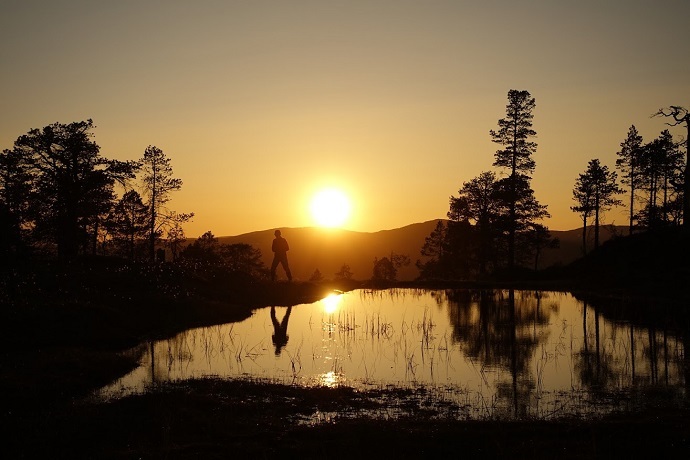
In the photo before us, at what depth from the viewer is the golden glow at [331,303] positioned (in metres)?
34.6

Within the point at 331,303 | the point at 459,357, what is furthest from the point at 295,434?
the point at 331,303

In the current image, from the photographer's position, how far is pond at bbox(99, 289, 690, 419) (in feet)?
48.1

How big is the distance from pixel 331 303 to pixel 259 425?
27.2 meters

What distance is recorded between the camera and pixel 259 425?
11.8m

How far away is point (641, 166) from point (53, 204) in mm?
65412

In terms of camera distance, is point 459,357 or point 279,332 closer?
point 459,357

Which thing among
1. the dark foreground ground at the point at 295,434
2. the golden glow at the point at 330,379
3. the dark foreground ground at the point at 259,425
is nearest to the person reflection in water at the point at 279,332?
the golden glow at the point at 330,379

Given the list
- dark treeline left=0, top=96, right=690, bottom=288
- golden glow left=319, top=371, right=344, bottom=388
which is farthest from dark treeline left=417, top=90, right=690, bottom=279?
golden glow left=319, top=371, right=344, bottom=388

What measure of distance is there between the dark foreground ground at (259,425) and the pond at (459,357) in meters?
1.10

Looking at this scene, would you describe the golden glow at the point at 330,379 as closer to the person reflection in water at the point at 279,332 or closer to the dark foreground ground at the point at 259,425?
the dark foreground ground at the point at 259,425

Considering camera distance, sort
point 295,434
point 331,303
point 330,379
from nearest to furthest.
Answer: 1. point 295,434
2. point 330,379
3. point 331,303

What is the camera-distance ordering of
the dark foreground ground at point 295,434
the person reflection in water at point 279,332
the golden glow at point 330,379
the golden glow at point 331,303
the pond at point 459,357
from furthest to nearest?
the golden glow at point 331,303, the person reflection in water at point 279,332, the golden glow at point 330,379, the pond at point 459,357, the dark foreground ground at point 295,434

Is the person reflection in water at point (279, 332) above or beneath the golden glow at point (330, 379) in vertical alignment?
A: beneath

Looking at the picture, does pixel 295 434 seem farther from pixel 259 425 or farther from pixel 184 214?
pixel 184 214
